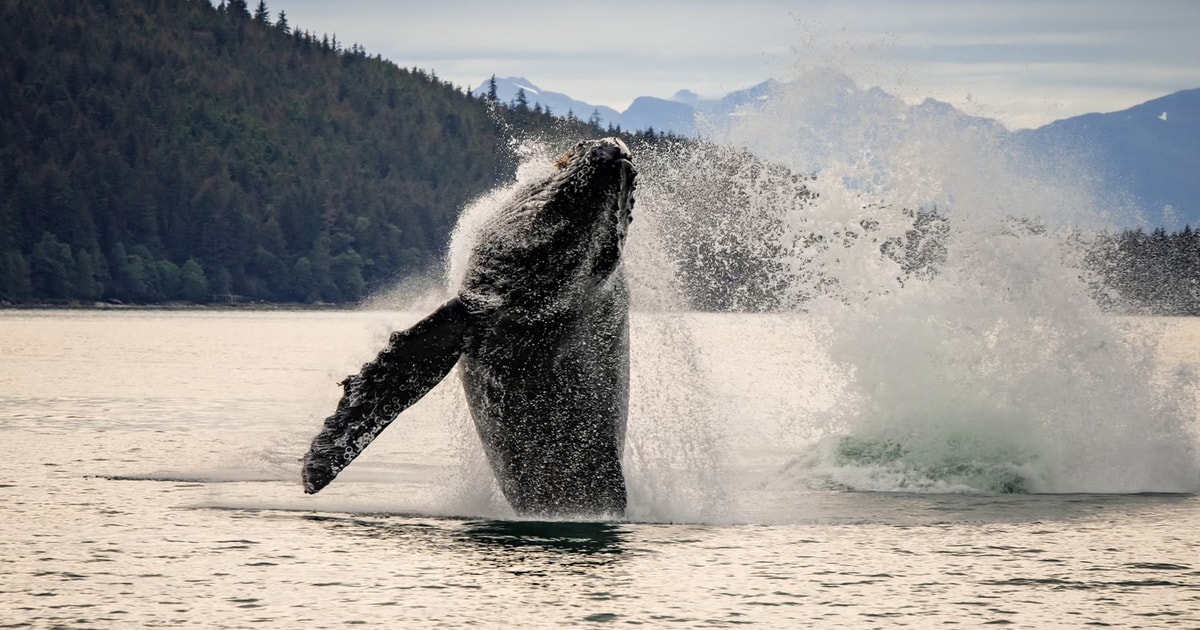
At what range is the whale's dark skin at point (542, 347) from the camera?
1254cm

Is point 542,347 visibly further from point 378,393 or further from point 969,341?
point 969,341

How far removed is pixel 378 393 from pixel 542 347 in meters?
1.63

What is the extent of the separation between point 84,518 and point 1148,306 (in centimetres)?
1678

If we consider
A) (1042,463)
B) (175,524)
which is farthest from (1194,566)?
(175,524)

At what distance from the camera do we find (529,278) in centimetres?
1313

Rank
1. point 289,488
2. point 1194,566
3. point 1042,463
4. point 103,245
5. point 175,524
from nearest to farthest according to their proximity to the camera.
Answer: point 1194,566
point 175,524
point 289,488
point 1042,463
point 103,245

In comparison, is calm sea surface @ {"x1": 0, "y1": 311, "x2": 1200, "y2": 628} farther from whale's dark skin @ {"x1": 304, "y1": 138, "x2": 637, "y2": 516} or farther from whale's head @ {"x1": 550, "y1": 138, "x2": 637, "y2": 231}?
whale's head @ {"x1": 550, "y1": 138, "x2": 637, "y2": 231}

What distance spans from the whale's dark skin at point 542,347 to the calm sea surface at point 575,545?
0.71 m

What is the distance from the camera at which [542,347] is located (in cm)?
1335

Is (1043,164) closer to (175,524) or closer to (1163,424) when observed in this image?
(1163,424)

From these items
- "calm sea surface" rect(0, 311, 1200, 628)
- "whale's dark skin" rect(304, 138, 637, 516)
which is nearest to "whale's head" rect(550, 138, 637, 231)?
"whale's dark skin" rect(304, 138, 637, 516)

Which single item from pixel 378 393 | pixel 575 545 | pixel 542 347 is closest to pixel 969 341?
pixel 542 347

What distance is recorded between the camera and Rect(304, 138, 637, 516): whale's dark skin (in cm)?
1254

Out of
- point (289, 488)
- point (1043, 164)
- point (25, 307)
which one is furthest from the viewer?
point (25, 307)
